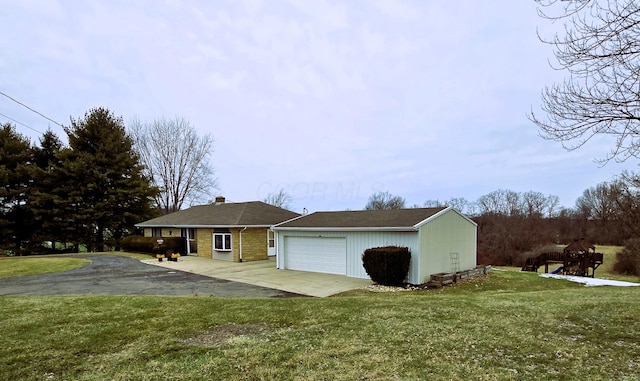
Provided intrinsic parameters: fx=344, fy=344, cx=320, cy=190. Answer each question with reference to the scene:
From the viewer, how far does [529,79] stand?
25.8ft

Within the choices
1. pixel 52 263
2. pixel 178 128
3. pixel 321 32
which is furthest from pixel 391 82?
pixel 178 128

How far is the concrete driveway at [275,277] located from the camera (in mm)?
12009

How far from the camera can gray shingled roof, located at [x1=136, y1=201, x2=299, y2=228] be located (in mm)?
21031

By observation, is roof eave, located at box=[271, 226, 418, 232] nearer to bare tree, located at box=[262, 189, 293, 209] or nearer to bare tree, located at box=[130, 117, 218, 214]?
bare tree, located at box=[130, 117, 218, 214]

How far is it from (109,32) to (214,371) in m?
13.6

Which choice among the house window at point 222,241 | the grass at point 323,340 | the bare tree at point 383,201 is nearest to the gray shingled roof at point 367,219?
the house window at point 222,241

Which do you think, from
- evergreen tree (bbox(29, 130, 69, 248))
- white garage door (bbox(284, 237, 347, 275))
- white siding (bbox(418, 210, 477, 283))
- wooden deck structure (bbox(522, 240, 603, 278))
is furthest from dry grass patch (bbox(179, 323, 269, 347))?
evergreen tree (bbox(29, 130, 69, 248))

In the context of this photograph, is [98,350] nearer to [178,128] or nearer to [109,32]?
[109,32]

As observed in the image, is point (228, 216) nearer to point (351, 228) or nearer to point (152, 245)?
point (152, 245)

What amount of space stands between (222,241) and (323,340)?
16670 millimetres

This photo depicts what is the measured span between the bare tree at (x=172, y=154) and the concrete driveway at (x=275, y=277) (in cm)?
2059

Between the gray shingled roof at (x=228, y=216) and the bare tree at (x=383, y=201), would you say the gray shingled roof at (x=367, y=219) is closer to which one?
the gray shingled roof at (x=228, y=216)

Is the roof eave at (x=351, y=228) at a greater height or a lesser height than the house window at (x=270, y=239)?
greater

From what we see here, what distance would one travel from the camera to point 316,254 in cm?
1630
